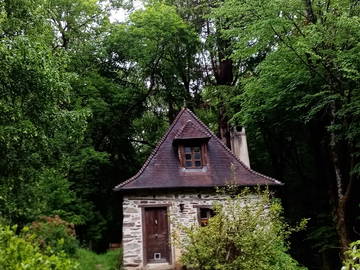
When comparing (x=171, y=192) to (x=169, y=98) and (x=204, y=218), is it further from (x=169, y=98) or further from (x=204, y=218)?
(x=169, y=98)

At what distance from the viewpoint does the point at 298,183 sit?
17.8 m

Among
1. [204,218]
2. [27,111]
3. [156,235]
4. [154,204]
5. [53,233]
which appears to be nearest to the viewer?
[27,111]

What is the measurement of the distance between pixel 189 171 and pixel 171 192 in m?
1.00

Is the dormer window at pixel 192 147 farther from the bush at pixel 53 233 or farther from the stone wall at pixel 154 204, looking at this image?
the bush at pixel 53 233

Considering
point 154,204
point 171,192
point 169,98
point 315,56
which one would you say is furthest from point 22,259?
point 169,98

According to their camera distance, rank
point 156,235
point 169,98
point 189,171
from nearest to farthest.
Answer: point 156,235, point 189,171, point 169,98

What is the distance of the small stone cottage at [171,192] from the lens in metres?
11.5

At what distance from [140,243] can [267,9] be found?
7912 mm

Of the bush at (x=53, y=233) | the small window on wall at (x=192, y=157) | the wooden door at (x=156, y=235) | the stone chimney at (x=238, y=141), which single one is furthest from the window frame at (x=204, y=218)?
the stone chimney at (x=238, y=141)

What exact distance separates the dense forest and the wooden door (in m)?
3.07

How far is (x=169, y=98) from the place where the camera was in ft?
65.6

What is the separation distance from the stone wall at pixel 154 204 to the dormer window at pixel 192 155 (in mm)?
1082

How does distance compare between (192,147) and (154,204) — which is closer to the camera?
(154,204)

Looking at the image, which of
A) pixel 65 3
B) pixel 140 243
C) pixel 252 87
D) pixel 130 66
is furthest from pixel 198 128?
pixel 65 3
